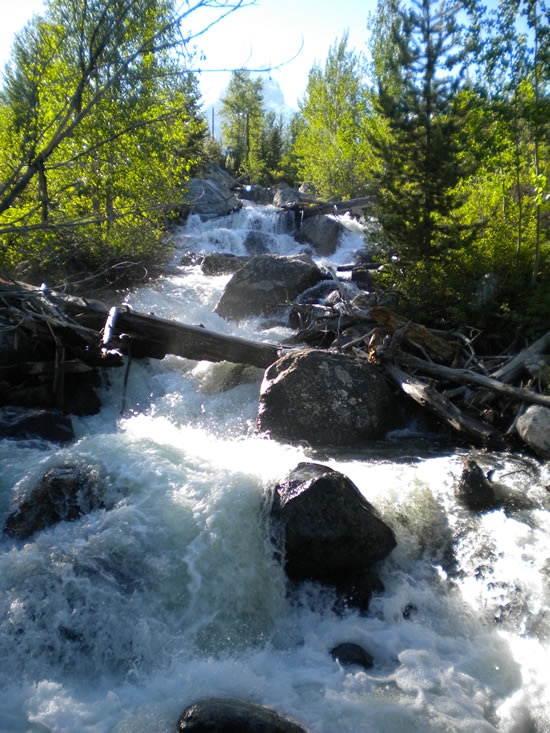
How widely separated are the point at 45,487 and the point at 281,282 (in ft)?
27.4

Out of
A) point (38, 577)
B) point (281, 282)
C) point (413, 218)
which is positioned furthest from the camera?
point (281, 282)

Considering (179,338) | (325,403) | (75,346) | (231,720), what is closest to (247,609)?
(231,720)

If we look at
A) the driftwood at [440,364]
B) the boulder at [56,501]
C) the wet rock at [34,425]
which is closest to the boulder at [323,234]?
the driftwood at [440,364]

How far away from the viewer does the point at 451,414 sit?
19.1ft

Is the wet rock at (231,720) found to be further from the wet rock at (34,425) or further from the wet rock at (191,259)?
the wet rock at (191,259)

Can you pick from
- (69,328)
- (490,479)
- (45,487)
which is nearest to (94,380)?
(69,328)

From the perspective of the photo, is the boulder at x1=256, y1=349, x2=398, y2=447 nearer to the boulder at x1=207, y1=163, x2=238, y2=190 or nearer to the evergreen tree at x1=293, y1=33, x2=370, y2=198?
the evergreen tree at x1=293, y1=33, x2=370, y2=198

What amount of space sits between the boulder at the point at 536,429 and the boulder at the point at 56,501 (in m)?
4.91

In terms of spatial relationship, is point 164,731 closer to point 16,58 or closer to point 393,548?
point 393,548

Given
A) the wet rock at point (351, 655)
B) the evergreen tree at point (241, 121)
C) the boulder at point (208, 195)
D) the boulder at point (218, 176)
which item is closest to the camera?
the wet rock at point (351, 655)

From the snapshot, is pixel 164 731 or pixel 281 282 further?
pixel 281 282

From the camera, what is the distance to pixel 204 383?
8125mm

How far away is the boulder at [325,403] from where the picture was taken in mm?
6223

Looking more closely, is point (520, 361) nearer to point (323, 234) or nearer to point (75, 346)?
point (75, 346)
